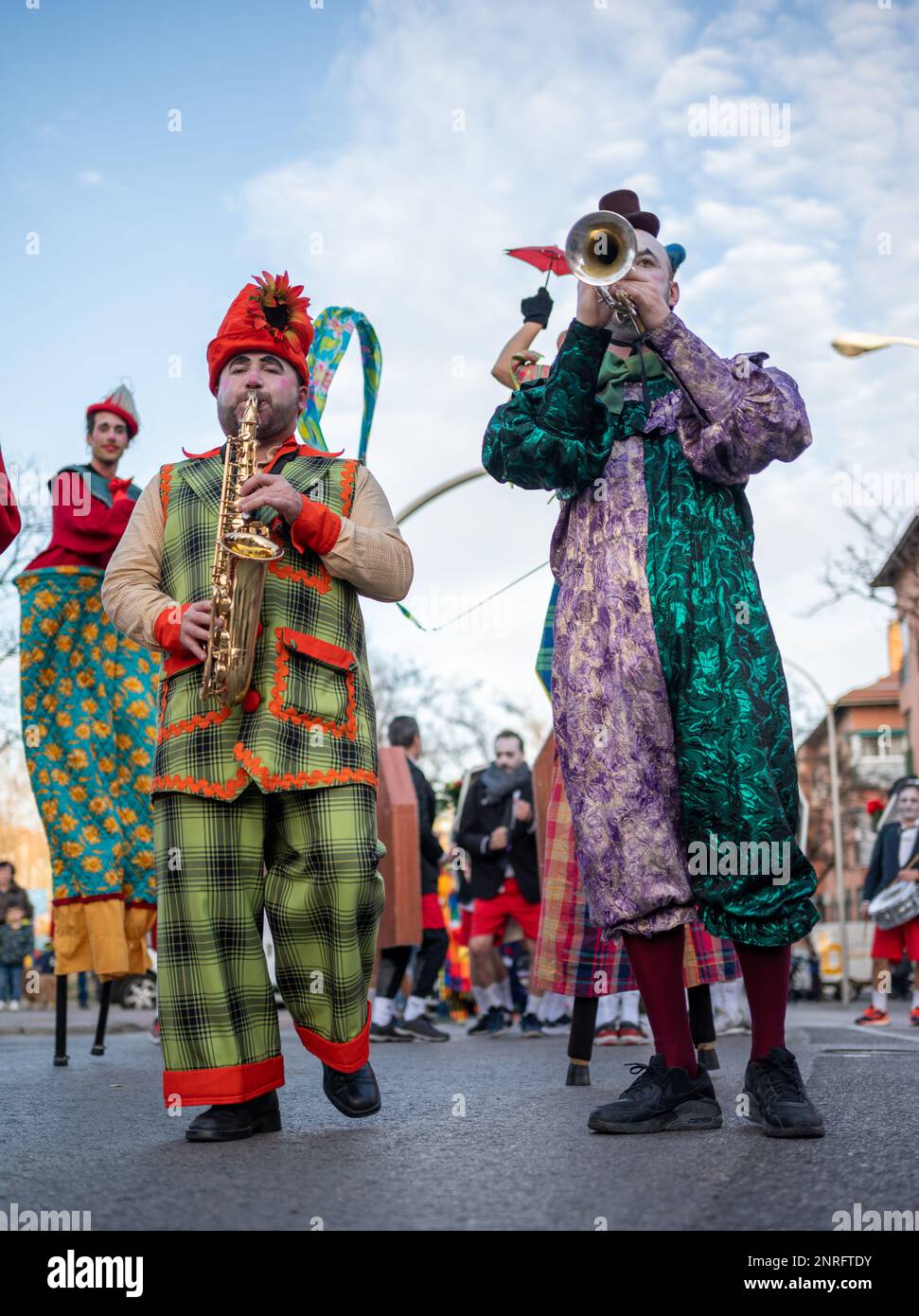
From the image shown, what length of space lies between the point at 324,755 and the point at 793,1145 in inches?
58.7

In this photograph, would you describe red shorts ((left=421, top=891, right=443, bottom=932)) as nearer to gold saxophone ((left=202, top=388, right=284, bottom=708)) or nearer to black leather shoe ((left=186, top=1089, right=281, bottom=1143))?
black leather shoe ((left=186, top=1089, right=281, bottom=1143))

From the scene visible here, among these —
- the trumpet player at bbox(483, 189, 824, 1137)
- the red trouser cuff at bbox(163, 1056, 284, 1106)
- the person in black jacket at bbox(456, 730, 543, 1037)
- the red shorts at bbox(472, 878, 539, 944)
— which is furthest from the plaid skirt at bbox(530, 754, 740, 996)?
the red shorts at bbox(472, 878, 539, 944)

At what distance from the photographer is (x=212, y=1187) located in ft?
8.59

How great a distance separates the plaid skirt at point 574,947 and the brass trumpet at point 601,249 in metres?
2.55

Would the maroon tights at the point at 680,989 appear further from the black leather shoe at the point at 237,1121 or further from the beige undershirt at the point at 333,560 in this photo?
the beige undershirt at the point at 333,560

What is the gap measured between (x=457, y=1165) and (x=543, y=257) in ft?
15.0

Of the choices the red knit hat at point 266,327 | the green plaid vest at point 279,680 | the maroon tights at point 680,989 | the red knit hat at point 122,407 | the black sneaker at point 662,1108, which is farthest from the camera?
the red knit hat at point 122,407

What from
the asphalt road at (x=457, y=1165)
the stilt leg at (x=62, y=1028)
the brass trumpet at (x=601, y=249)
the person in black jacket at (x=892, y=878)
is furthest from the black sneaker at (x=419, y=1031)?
the brass trumpet at (x=601, y=249)

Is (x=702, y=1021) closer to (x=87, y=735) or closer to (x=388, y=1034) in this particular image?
(x=87, y=735)

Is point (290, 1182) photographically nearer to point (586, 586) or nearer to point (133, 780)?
point (586, 586)

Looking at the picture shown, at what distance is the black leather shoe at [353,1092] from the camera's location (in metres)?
3.70

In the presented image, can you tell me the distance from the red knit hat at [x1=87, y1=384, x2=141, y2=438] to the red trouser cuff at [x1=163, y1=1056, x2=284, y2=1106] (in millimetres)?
3959

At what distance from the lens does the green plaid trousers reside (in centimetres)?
363
